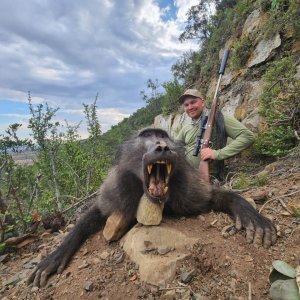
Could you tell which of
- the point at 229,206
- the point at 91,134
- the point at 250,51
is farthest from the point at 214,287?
the point at 250,51

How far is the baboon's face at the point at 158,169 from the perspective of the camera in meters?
2.51

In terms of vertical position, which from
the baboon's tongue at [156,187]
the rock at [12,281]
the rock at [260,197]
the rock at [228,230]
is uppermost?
the baboon's tongue at [156,187]

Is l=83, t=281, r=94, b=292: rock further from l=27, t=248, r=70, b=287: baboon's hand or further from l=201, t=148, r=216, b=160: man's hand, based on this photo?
l=201, t=148, r=216, b=160: man's hand

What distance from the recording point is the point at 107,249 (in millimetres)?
2766

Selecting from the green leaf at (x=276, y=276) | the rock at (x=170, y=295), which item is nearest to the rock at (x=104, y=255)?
the rock at (x=170, y=295)

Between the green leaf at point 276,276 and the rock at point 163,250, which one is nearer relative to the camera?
the green leaf at point 276,276

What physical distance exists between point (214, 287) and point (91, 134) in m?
5.38

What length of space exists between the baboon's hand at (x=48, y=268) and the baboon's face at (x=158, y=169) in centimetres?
96

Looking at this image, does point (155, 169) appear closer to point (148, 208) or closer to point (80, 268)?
point (148, 208)

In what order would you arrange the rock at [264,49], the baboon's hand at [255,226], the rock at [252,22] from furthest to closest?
the rock at [252,22]
the rock at [264,49]
the baboon's hand at [255,226]

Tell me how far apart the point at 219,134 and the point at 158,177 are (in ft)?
8.29

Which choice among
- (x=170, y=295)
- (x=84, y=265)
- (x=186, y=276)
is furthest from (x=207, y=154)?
(x=170, y=295)

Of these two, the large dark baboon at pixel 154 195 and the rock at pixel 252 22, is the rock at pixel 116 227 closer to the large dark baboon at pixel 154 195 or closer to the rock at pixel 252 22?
the large dark baboon at pixel 154 195

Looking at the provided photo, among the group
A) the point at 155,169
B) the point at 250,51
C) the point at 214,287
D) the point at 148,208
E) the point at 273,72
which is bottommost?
the point at 214,287
